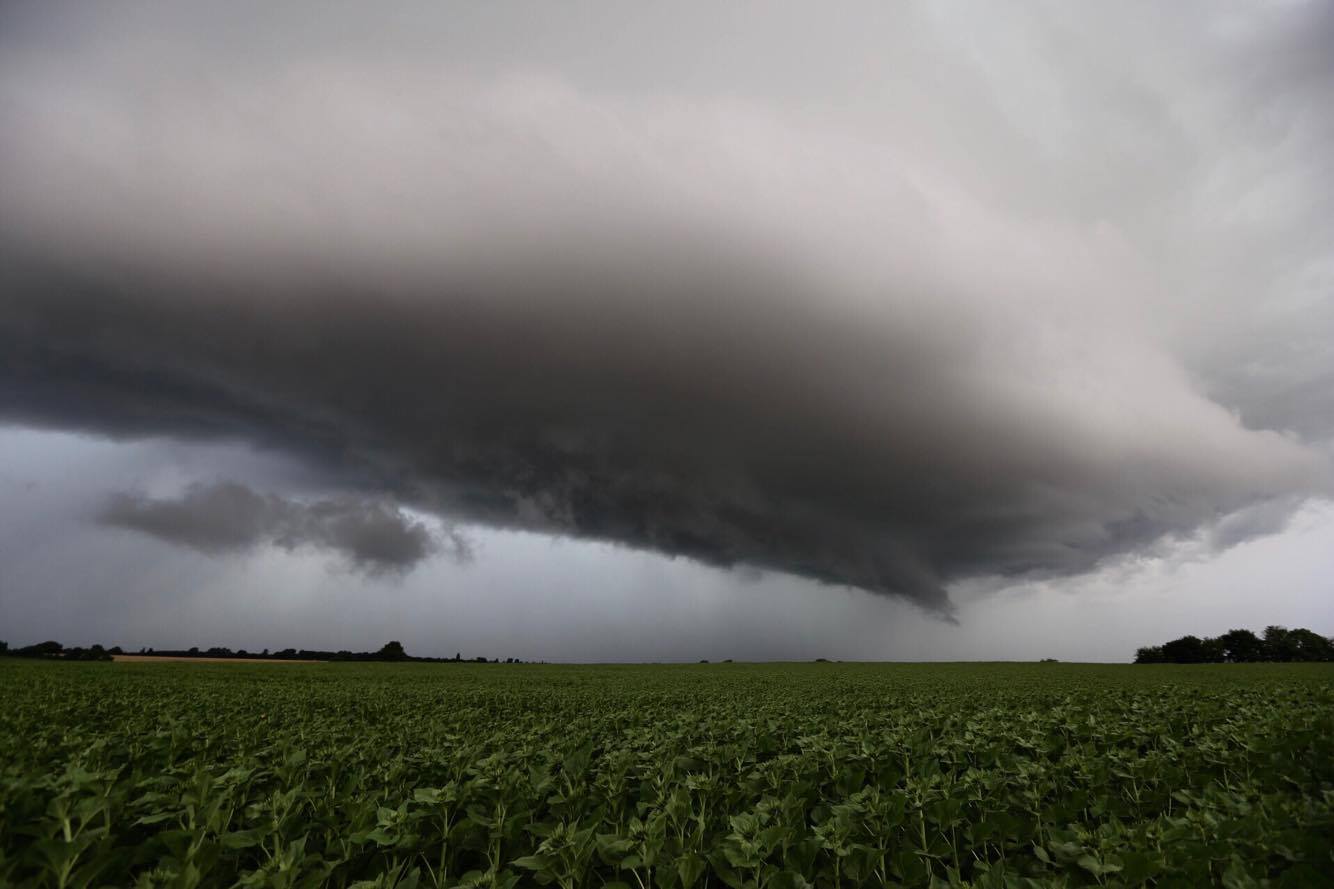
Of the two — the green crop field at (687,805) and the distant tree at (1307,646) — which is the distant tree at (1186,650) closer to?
the distant tree at (1307,646)

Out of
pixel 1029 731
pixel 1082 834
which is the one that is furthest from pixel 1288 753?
pixel 1082 834

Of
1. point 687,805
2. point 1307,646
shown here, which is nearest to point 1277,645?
point 1307,646

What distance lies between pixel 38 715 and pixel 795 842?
18722 millimetres

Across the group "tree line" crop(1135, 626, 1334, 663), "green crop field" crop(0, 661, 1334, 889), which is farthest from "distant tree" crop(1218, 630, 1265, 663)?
"green crop field" crop(0, 661, 1334, 889)

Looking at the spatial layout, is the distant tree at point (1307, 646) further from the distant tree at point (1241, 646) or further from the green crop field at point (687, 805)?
the green crop field at point (687, 805)

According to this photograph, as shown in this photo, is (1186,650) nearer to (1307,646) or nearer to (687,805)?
(1307,646)

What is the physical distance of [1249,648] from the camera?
13100 cm

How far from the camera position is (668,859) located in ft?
18.9

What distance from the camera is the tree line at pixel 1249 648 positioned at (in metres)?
126

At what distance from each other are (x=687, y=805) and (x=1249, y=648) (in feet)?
587

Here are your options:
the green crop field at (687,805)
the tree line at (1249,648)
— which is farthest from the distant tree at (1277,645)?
the green crop field at (687,805)

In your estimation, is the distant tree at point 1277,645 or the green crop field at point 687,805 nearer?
the green crop field at point 687,805

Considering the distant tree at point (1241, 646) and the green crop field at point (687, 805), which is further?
the distant tree at point (1241, 646)

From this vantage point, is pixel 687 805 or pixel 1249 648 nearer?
pixel 687 805
